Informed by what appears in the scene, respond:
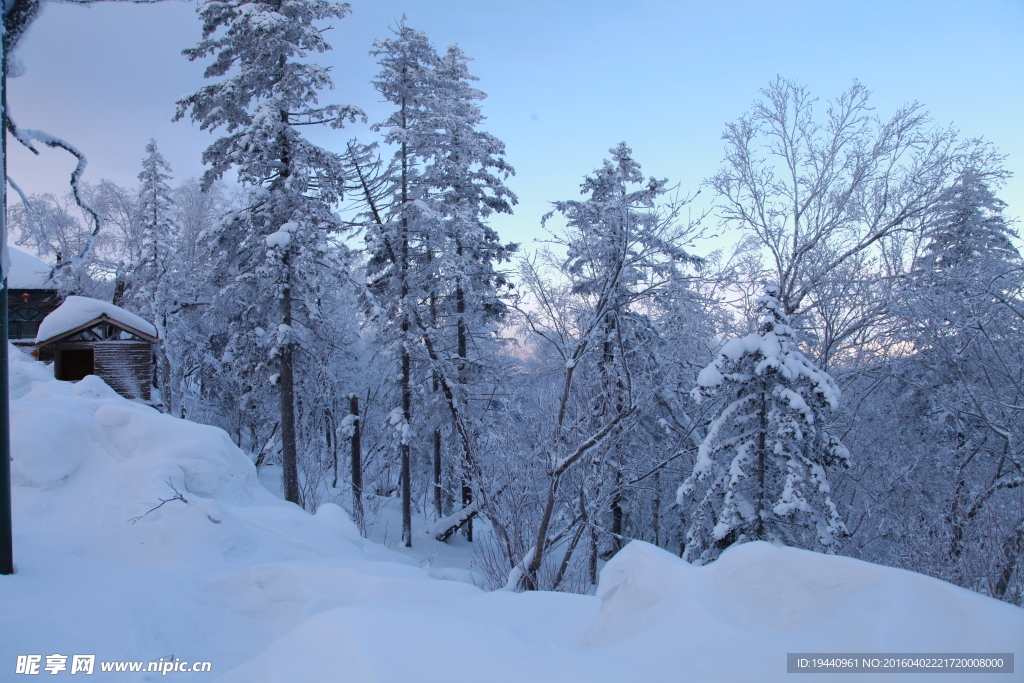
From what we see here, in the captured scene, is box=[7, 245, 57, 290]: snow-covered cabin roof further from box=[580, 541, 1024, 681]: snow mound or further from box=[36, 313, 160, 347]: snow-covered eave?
box=[580, 541, 1024, 681]: snow mound

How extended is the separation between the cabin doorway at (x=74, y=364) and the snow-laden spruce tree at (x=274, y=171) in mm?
6445

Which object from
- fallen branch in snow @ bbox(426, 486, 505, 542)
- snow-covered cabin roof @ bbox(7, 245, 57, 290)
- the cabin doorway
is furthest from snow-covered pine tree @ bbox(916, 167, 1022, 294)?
snow-covered cabin roof @ bbox(7, 245, 57, 290)

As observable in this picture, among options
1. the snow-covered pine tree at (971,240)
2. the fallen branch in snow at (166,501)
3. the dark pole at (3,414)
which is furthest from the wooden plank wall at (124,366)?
the snow-covered pine tree at (971,240)

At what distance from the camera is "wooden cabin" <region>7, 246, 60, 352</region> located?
69.9 feet

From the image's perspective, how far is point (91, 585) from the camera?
197 inches

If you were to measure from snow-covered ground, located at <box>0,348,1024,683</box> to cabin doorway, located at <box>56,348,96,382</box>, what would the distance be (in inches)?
369

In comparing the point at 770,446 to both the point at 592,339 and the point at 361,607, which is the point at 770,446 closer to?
the point at 592,339

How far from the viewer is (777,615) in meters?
3.68

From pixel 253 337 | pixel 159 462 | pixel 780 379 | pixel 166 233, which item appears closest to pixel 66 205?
pixel 166 233

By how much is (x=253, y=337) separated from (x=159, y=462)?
6792 mm

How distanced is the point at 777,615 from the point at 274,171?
14744mm

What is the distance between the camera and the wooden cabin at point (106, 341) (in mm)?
15133

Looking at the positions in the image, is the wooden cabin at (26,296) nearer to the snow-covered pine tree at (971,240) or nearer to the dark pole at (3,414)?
Result: the dark pole at (3,414)

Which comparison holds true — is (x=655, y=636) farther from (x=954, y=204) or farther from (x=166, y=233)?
(x=166, y=233)
